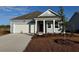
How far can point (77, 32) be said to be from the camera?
54.4 feet

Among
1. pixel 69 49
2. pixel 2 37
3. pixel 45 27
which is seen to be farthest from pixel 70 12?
pixel 2 37

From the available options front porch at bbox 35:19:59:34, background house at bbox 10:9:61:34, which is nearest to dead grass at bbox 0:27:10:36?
background house at bbox 10:9:61:34

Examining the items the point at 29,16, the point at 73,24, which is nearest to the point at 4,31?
the point at 29,16

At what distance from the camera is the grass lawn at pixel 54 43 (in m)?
13.9

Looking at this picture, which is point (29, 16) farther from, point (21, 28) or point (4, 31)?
point (4, 31)

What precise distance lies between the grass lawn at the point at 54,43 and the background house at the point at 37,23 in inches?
22.1

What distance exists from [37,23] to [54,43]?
12.9 feet

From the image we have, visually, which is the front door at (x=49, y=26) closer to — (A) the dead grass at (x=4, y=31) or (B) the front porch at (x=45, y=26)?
(B) the front porch at (x=45, y=26)

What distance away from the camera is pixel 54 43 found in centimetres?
1581

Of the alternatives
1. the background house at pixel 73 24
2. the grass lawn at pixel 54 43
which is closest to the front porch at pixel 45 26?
the grass lawn at pixel 54 43

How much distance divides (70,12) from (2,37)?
5.93 metres

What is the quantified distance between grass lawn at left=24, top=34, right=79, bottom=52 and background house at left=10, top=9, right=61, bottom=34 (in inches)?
22.1

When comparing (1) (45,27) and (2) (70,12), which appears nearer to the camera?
(2) (70,12)
